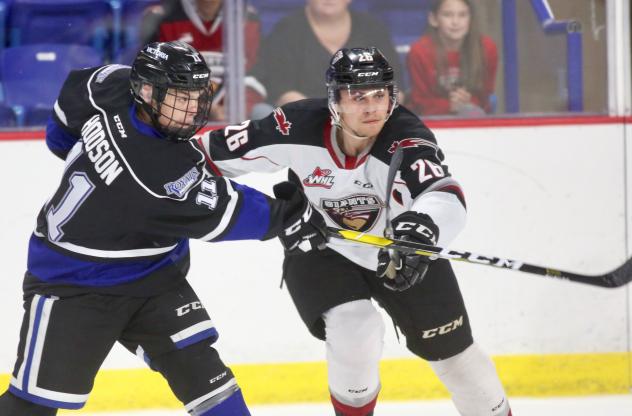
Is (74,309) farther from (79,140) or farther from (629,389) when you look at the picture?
(629,389)

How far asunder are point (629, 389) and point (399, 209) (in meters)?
1.70

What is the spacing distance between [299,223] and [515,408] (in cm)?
170

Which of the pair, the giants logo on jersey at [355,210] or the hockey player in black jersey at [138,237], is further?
the giants logo on jersey at [355,210]

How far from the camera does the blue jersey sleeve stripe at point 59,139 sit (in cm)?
286

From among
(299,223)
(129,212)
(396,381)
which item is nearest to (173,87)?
(129,212)

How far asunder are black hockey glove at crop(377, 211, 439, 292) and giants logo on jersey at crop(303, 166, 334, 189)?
1.13 feet

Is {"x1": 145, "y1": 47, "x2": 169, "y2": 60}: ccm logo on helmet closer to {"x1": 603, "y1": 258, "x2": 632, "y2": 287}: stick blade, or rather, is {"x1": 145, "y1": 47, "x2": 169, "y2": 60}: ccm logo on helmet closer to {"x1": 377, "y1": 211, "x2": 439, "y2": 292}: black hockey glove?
{"x1": 377, "y1": 211, "x2": 439, "y2": 292}: black hockey glove

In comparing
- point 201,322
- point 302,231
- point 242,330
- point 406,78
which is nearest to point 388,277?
point 302,231

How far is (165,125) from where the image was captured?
8.36ft

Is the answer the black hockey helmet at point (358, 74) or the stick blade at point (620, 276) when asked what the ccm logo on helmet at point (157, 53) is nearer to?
the black hockey helmet at point (358, 74)

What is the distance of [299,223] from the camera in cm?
263

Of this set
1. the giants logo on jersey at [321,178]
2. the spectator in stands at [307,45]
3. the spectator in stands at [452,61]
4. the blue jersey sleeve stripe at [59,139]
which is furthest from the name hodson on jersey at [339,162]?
the spectator in stands at [452,61]

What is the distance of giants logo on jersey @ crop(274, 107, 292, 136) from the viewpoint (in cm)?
294

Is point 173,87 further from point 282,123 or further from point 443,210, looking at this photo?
point 443,210
